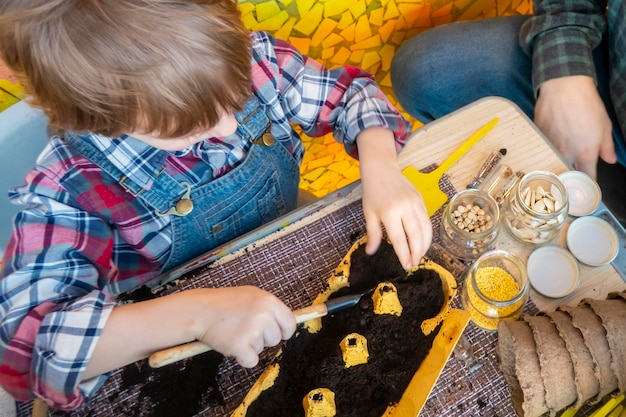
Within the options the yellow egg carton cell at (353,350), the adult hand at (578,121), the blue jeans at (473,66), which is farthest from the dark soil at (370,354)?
the blue jeans at (473,66)

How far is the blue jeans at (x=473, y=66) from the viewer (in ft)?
3.34

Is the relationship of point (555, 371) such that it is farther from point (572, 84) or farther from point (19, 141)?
point (19, 141)

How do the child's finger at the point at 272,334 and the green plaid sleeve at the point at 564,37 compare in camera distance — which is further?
the green plaid sleeve at the point at 564,37

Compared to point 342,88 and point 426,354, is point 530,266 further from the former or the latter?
point 342,88

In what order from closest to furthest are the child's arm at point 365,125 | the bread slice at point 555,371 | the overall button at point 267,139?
the bread slice at point 555,371 < the child's arm at point 365,125 < the overall button at point 267,139

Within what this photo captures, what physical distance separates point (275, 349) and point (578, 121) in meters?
0.66

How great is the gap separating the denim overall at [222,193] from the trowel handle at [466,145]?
0.27 meters

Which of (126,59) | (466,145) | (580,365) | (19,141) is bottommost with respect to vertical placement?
(580,365)

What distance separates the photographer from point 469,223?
0.71m

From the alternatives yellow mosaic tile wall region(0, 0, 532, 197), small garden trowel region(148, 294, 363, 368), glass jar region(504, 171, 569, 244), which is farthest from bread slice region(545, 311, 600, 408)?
yellow mosaic tile wall region(0, 0, 532, 197)

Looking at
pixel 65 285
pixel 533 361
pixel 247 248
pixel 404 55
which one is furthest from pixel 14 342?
pixel 404 55

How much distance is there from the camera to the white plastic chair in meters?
0.73

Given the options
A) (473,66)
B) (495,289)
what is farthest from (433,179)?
(473,66)

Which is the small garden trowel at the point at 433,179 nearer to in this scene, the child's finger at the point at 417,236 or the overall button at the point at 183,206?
the child's finger at the point at 417,236
